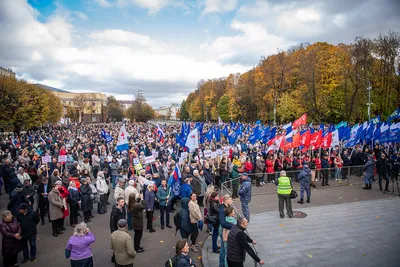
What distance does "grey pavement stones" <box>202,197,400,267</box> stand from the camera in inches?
258

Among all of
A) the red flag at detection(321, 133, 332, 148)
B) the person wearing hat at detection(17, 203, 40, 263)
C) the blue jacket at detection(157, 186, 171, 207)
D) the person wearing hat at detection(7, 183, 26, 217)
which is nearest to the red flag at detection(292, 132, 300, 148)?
the red flag at detection(321, 133, 332, 148)

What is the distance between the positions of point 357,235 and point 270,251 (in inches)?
124

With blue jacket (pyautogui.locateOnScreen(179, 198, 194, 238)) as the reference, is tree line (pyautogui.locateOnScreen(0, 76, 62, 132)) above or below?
above

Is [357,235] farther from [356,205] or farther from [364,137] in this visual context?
[364,137]

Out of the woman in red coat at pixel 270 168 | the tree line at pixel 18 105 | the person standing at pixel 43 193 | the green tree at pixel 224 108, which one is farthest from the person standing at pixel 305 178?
the green tree at pixel 224 108

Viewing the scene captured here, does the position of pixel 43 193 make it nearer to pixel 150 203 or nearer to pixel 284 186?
pixel 150 203

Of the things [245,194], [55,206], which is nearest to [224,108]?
[245,194]

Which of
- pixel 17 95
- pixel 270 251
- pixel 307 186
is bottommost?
pixel 270 251

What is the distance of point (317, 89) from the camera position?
130 feet

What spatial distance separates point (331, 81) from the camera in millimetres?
39812

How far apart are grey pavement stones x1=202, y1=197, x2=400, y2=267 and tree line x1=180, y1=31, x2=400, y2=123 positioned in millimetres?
30734

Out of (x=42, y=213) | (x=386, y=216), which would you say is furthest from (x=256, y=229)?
(x=42, y=213)

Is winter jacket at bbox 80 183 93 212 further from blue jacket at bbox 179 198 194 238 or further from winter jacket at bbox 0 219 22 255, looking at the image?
blue jacket at bbox 179 198 194 238

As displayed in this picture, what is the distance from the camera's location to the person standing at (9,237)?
602cm
